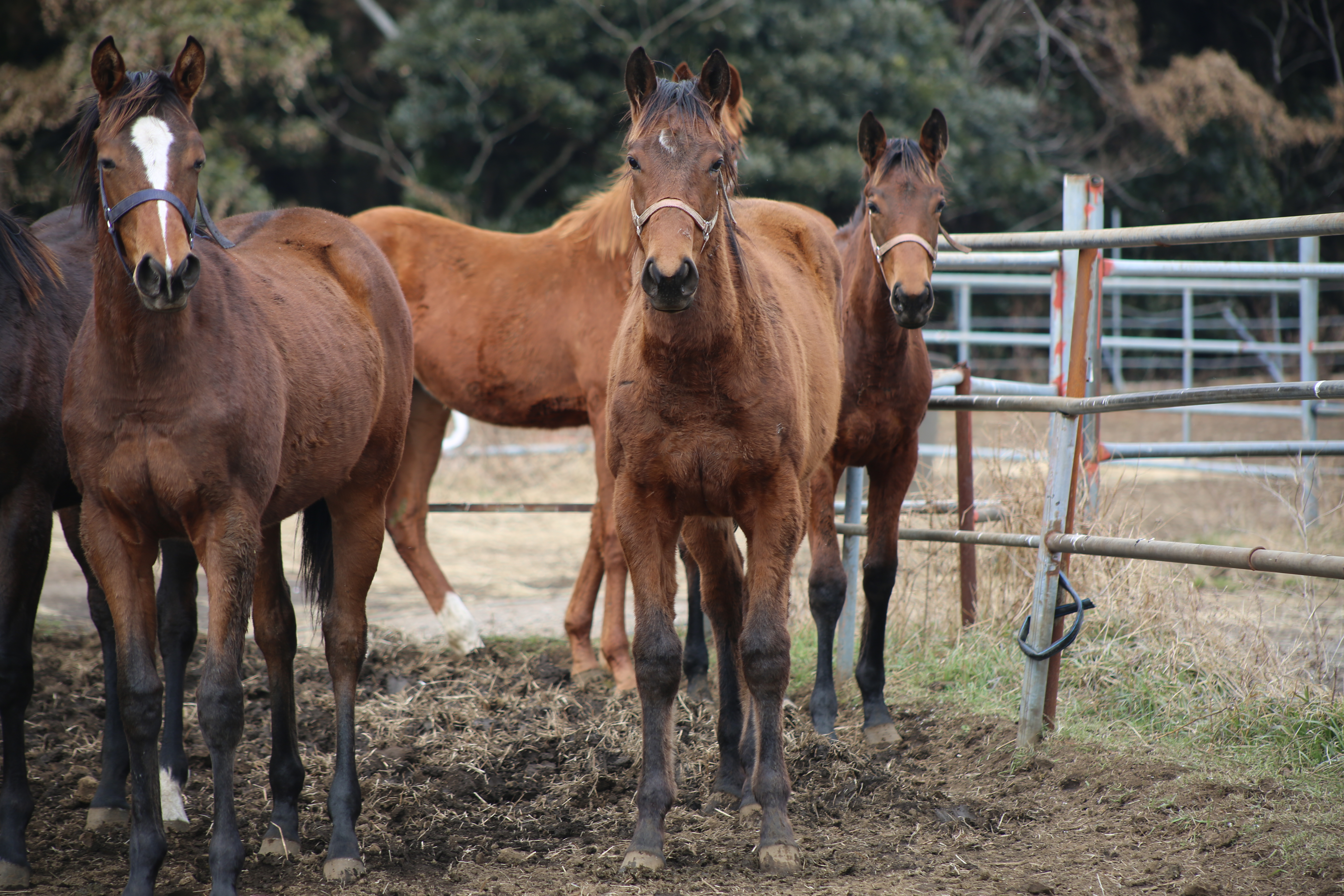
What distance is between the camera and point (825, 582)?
4008mm

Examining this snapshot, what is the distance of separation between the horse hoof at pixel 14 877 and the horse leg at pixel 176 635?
1.67 ft

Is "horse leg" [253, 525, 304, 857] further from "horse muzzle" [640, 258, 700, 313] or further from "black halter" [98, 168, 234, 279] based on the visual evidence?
"horse muzzle" [640, 258, 700, 313]

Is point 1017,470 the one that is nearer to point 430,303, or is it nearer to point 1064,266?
point 1064,266

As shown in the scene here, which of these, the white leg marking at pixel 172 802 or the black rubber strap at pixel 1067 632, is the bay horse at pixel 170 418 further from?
the black rubber strap at pixel 1067 632

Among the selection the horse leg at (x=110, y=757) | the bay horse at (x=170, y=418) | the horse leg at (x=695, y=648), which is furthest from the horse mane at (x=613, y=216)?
the horse leg at (x=110, y=757)

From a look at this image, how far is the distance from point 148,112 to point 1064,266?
3145 millimetres

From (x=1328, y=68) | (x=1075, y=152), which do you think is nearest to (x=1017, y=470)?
(x=1075, y=152)

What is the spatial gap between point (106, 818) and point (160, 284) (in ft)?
5.86

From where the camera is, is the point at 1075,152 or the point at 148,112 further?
the point at 1075,152

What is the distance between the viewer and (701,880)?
8.79ft

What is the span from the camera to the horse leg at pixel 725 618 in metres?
3.33

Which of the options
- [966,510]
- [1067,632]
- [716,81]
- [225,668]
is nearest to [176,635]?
[225,668]

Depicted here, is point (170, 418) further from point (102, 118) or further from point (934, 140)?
point (934, 140)

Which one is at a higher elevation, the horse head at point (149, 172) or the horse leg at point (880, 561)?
the horse head at point (149, 172)
